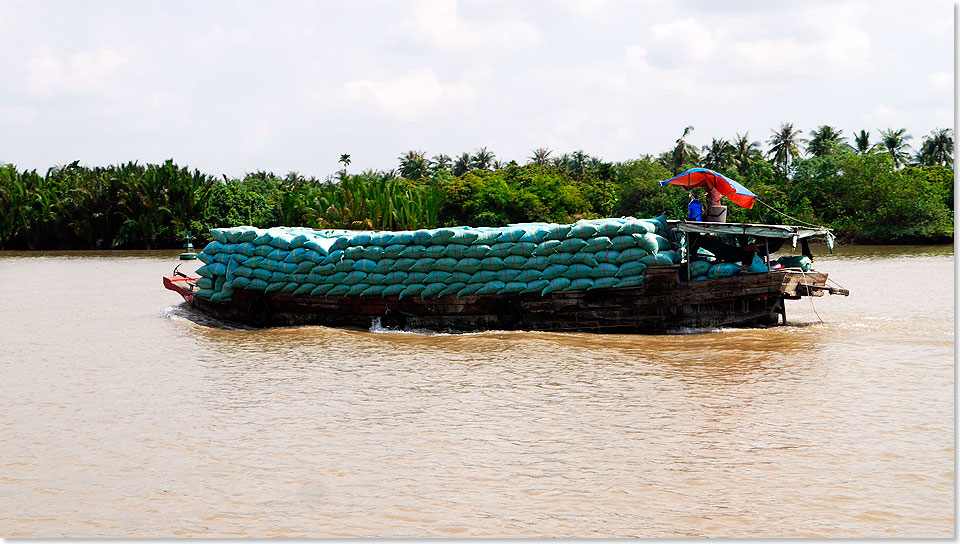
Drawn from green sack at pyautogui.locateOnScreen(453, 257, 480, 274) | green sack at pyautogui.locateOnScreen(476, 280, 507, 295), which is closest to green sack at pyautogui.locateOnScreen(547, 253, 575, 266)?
green sack at pyautogui.locateOnScreen(476, 280, 507, 295)

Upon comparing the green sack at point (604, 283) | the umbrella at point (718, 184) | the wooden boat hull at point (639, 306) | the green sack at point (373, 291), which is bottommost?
the wooden boat hull at point (639, 306)

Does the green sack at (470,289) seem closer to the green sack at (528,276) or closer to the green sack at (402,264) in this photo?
the green sack at (528,276)

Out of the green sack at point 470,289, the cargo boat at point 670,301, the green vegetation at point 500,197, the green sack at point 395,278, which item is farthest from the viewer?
the green vegetation at point 500,197

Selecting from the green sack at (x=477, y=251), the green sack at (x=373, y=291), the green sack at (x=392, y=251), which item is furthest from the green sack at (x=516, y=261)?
the green sack at (x=373, y=291)

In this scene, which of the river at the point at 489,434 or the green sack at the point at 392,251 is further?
the green sack at the point at 392,251

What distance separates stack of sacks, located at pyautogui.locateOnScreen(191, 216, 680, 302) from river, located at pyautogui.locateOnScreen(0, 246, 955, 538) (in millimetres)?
708

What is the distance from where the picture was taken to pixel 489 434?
676 cm

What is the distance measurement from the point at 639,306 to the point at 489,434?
16.0 feet

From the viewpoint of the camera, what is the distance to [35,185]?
5112 cm

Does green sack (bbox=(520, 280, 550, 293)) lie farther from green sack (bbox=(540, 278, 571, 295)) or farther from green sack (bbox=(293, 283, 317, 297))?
green sack (bbox=(293, 283, 317, 297))

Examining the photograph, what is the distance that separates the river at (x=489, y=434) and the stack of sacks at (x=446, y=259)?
27.9 inches

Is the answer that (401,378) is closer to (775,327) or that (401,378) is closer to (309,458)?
(309,458)

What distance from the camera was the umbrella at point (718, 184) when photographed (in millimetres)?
11484

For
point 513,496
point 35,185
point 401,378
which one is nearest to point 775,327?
point 401,378
